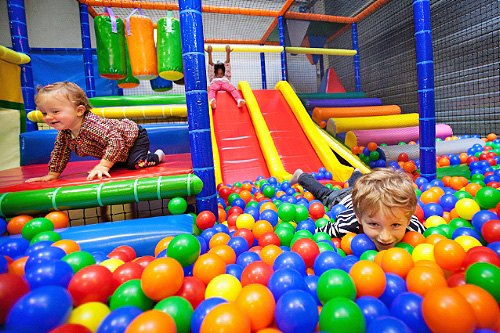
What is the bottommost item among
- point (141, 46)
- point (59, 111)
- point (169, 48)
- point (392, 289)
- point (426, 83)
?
point (392, 289)

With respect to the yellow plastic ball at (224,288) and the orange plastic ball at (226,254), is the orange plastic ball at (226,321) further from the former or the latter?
the orange plastic ball at (226,254)

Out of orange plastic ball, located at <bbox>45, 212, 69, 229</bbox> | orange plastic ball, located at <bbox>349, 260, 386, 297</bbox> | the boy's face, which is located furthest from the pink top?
orange plastic ball, located at <bbox>349, 260, 386, 297</bbox>

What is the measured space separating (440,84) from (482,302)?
4516 millimetres

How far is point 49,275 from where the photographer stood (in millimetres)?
779

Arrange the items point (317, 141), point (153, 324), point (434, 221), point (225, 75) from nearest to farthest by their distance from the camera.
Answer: point (153, 324)
point (434, 221)
point (317, 141)
point (225, 75)

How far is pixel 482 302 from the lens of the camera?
0.66 meters

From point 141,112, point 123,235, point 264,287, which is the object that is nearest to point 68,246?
point 123,235

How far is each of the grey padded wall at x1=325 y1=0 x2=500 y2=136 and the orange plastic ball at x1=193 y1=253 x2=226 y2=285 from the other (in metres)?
4.19

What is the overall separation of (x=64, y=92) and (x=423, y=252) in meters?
1.97

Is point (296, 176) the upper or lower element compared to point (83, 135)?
lower

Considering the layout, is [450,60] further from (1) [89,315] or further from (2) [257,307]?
(1) [89,315]

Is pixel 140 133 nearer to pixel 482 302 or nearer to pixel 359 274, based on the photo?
pixel 359 274

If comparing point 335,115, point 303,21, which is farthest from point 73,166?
point 303,21

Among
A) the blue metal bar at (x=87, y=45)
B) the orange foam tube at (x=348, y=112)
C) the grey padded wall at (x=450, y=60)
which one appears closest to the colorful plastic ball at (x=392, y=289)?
the orange foam tube at (x=348, y=112)
